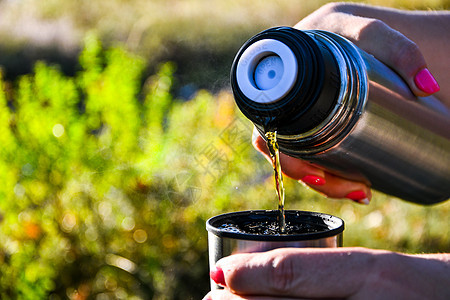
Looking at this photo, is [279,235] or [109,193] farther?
[109,193]

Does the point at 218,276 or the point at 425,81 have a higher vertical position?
the point at 425,81

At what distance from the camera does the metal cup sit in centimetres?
75

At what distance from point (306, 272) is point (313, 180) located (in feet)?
2.17

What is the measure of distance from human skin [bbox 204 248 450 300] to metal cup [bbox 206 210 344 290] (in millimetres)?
17

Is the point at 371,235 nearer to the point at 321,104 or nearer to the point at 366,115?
the point at 366,115

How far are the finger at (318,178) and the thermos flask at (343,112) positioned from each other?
0.33ft

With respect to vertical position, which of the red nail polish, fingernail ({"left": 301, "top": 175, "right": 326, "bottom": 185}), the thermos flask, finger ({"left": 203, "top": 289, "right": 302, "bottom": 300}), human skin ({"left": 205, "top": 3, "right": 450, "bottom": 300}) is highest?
the thermos flask

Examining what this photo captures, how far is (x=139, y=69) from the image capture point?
8.36ft

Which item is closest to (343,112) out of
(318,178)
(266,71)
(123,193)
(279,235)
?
(266,71)

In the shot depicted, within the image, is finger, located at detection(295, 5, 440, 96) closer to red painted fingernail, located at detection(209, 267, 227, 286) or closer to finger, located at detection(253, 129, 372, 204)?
finger, located at detection(253, 129, 372, 204)

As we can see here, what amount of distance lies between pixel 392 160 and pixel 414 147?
73 mm

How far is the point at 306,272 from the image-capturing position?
2.36 feet

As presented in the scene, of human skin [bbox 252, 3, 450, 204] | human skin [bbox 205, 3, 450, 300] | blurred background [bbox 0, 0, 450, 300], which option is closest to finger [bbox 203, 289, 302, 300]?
human skin [bbox 205, 3, 450, 300]

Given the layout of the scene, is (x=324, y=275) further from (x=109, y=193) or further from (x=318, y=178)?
(x=109, y=193)
